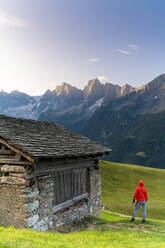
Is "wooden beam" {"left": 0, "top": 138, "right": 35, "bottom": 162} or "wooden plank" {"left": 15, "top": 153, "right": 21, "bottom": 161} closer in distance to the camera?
"wooden beam" {"left": 0, "top": 138, "right": 35, "bottom": 162}

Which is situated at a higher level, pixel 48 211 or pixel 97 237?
pixel 48 211

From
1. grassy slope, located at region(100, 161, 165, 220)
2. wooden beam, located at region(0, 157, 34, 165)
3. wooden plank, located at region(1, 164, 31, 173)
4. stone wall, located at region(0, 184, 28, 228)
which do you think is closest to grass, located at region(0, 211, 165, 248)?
stone wall, located at region(0, 184, 28, 228)

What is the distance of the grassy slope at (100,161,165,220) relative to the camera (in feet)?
82.0

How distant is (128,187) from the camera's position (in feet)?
117

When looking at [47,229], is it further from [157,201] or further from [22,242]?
[157,201]

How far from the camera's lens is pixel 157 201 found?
2947 cm

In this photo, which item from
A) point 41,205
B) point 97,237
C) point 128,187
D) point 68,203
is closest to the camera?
point 97,237

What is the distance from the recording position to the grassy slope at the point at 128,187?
82.0 feet

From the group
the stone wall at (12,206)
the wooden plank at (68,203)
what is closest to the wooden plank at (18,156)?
the stone wall at (12,206)

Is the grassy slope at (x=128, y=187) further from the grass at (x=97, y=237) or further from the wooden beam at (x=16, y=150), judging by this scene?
the wooden beam at (x=16, y=150)

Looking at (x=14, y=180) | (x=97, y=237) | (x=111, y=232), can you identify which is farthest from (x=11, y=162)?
(x=111, y=232)

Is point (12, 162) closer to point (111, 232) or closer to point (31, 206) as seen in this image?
point (31, 206)

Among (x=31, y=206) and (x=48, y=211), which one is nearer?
(x=31, y=206)

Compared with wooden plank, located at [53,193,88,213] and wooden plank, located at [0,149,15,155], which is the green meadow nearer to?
wooden plank, located at [53,193,88,213]
